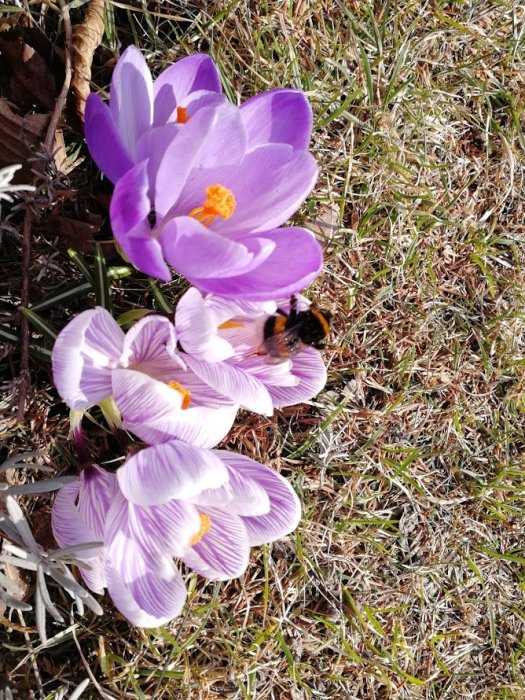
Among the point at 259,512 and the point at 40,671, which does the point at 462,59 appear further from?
the point at 40,671

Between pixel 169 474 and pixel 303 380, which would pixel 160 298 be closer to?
pixel 303 380

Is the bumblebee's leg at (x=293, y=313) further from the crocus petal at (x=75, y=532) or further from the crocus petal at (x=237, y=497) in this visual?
the crocus petal at (x=75, y=532)

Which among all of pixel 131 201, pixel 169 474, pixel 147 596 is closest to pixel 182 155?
pixel 131 201

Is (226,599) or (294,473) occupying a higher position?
(294,473)

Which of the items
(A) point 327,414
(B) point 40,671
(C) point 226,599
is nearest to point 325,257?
(A) point 327,414

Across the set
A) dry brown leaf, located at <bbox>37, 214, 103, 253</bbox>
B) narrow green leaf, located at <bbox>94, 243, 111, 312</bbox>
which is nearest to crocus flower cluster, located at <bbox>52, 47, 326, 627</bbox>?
narrow green leaf, located at <bbox>94, 243, 111, 312</bbox>

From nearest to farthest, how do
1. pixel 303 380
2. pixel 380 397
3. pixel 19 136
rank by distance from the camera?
pixel 303 380
pixel 19 136
pixel 380 397

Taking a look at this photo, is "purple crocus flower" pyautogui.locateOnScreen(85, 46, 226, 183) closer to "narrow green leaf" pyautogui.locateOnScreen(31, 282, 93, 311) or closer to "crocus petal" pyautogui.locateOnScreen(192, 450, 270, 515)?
"narrow green leaf" pyautogui.locateOnScreen(31, 282, 93, 311)
